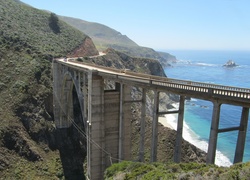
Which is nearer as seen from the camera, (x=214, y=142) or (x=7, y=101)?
(x=214, y=142)

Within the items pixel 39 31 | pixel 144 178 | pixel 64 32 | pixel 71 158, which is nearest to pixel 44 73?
pixel 71 158

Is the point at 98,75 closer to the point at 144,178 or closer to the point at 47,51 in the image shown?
the point at 144,178

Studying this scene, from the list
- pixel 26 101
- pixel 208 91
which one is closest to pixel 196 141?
pixel 26 101

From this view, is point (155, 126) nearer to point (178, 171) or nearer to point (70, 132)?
point (178, 171)

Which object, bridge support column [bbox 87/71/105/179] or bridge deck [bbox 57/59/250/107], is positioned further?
bridge support column [bbox 87/71/105/179]

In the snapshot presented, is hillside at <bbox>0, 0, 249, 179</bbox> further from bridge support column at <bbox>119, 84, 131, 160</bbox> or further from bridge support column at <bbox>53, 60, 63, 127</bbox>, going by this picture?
bridge support column at <bbox>119, 84, 131, 160</bbox>

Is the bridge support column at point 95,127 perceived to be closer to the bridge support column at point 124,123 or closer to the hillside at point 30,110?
the bridge support column at point 124,123

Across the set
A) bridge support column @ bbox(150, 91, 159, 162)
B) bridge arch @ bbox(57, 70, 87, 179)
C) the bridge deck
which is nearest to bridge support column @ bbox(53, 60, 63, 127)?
bridge arch @ bbox(57, 70, 87, 179)

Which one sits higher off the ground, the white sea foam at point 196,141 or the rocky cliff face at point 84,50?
the rocky cliff face at point 84,50

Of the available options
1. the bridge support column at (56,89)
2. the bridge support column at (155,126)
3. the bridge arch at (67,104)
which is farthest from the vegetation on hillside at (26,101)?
the bridge support column at (155,126)

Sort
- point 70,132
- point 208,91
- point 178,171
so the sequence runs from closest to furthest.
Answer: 1. point 208,91
2. point 178,171
3. point 70,132

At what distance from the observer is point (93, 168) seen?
2941cm

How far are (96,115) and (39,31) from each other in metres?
55.1

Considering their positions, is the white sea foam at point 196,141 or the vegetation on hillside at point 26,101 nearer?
the vegetation on hillside at point 26,101
